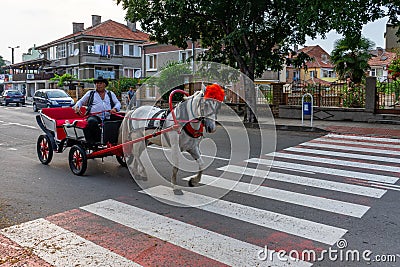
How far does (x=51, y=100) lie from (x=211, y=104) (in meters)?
24.8

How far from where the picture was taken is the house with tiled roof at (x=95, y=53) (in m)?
51.7

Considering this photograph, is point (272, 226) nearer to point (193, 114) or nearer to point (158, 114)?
point (193, 114)

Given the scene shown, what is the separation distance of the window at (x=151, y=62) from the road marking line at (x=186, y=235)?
138 feet

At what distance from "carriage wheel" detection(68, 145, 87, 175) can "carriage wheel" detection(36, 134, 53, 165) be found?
1080mm

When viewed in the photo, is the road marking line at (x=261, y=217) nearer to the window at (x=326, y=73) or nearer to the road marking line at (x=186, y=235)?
the road marking line at (x=186, y=235)

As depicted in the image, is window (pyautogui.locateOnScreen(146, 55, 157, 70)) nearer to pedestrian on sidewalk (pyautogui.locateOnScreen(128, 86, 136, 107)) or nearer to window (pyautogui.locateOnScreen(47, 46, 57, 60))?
pedestrian on sidewalk (pyautogui.locateOnScreen(128, 86, 136, 107))

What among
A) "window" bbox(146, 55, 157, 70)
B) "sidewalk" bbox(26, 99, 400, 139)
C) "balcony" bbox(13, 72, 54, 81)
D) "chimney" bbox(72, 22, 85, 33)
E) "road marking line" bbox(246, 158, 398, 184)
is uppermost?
"chimney" bbox(72, 22, 85, 33)

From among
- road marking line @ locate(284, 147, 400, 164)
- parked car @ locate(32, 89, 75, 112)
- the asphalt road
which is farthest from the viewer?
parked car @ locate(32, 89, 75, 112)

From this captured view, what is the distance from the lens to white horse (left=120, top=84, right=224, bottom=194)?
6.28 meters

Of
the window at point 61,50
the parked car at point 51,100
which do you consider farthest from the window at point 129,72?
the parked car at point 51,100

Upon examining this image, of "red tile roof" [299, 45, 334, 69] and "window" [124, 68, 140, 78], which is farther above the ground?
"red tile roof" [299, 45, 334, 69]

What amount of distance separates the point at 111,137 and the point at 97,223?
2.86 metres

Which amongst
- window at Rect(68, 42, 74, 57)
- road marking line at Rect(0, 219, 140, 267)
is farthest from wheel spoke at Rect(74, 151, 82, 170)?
window at Rect(68, 42, 74, 57)

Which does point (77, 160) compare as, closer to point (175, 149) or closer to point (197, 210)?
point (175, 149)
